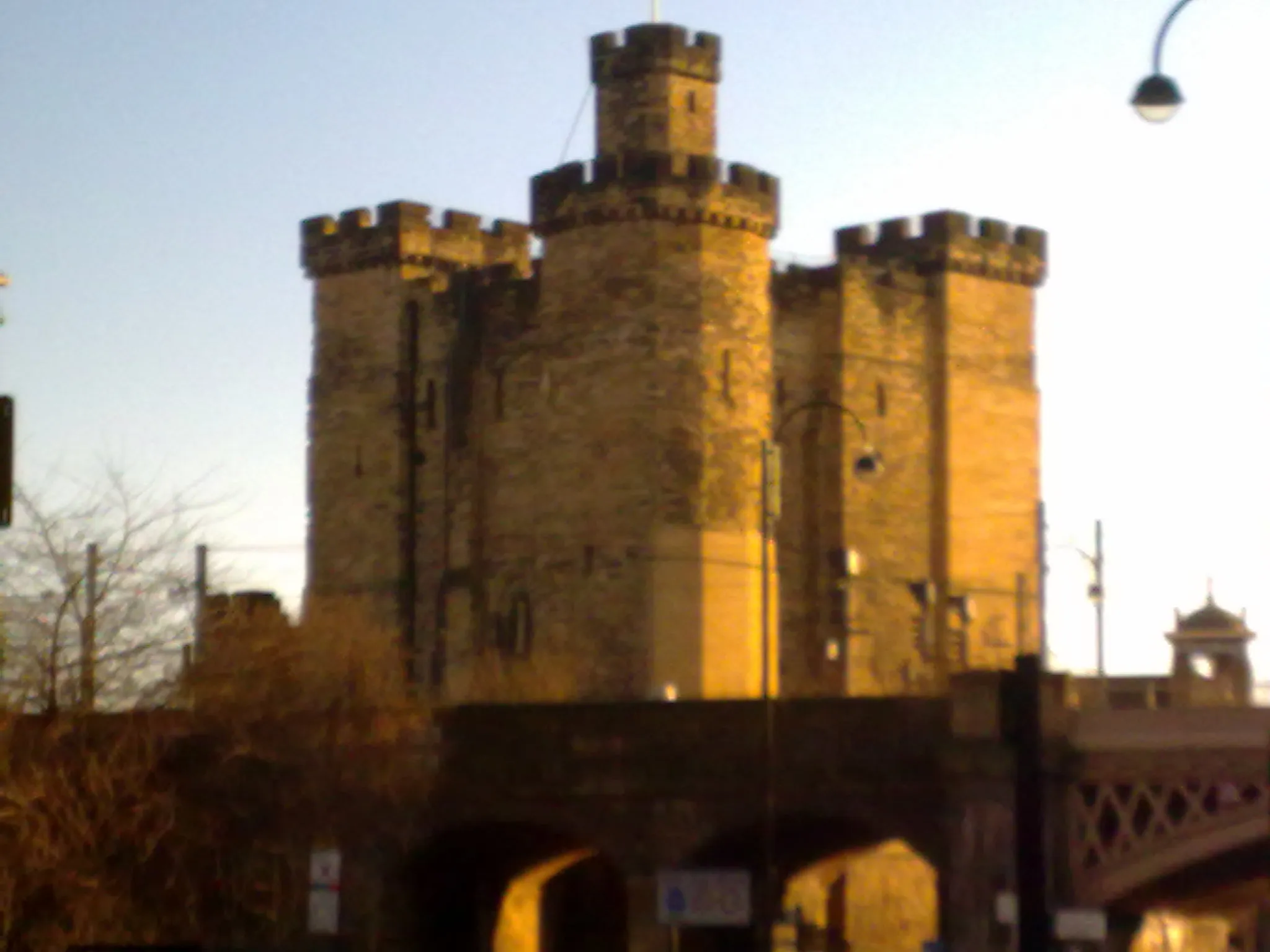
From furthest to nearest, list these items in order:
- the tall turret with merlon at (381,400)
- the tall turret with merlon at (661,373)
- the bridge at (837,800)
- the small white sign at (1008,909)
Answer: the tall turret with merlon at (381,400), the tall turret with merlon at (661,373), the bridge at (837,800), the small white sign at (1008,909)

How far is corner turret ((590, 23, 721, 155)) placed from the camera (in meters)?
72.9

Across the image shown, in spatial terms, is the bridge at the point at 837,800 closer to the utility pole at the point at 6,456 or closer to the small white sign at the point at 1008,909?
the small white sign at the point at 1008,909

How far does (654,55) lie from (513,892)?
19.9 meters

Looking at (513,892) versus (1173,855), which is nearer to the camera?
(1173,855)

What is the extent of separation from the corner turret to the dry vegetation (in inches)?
664

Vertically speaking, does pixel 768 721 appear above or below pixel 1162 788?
above

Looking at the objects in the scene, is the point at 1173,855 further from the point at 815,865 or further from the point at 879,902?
the point at 879,902

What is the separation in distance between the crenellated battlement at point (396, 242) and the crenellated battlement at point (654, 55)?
6788mm

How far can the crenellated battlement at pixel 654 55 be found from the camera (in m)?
72.9

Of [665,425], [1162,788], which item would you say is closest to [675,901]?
[1162,788]

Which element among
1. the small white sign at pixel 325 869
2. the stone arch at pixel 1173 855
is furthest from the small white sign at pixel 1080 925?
the small white sign at pixel 325 869

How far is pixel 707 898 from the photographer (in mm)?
49406

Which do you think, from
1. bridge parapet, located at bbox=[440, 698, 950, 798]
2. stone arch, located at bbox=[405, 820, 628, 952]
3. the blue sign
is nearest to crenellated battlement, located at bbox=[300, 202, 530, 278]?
stone arch, located at bbox=[405, 820, 628, 952]

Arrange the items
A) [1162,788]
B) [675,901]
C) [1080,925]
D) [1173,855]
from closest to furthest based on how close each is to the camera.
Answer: [1080,925] → [675,901] → [1173,855] → [1162,788]
